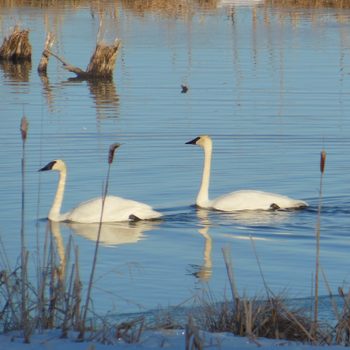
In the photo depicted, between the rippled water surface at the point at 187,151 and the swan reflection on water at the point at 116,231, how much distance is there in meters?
0.03

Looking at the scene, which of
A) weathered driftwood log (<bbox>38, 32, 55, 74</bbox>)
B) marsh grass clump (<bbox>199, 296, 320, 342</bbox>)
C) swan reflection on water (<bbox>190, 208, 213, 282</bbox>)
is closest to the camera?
marsh grass clump (<bbox>199, 296, 320, 342</bbox>)

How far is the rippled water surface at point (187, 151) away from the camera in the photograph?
29.8ft

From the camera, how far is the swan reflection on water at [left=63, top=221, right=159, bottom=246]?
1042cm

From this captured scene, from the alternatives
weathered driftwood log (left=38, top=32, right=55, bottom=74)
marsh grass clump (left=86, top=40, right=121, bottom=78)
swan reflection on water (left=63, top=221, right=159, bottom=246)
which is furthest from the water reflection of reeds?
swan reflection on water (left=63, top=221, right=159, bottom=246)

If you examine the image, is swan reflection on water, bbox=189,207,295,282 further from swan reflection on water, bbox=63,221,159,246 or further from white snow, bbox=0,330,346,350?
white snow, bbox=0,330,346,350

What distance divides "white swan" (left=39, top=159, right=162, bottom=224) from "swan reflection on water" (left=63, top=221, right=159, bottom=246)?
0.23 feet

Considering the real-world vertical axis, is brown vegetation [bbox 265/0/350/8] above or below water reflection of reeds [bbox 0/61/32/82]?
above

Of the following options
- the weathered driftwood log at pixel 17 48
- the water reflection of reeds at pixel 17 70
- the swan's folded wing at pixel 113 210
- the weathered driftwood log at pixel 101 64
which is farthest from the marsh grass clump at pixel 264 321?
the weathered driftwood log at pixel 17 48

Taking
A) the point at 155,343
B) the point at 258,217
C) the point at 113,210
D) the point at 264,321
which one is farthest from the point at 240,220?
the point at 155,343

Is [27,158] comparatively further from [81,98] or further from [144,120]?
[81,98]

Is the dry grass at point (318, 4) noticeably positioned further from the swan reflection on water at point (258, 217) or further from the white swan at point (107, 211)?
the white swan at point (107, 211)

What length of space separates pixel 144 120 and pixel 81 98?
3.56 m

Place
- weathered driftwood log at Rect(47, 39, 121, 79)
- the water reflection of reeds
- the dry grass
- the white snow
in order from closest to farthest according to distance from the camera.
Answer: the white snow → weathered driftwood log at Rect(47, 39, 121, 79) → the water reflection of reeds → the dry grass

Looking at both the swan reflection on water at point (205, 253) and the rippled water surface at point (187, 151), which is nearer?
the swan reflection on water at point (205, 253)
